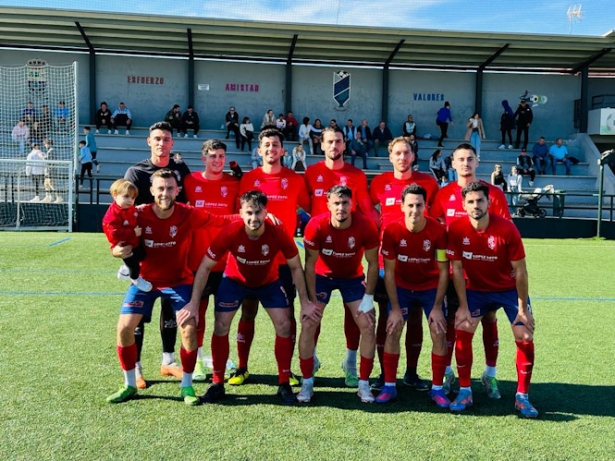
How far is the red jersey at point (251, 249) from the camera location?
14.1ft

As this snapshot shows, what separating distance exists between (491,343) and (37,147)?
1665 centimetres

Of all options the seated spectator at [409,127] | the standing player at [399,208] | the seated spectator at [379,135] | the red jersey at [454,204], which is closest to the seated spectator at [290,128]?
the seated spectator at [379,135]

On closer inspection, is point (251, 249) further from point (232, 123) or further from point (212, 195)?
point (232, 123)

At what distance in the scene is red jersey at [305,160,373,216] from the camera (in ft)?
16.5

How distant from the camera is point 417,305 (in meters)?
4.52

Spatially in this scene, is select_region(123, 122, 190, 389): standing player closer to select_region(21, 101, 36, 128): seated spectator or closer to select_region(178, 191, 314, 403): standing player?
select_region(178, 191, 314, 403): standing player

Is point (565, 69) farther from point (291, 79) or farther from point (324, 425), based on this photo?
point (324, 425)

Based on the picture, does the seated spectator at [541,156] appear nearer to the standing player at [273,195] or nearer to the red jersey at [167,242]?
the standing player at [273,195]

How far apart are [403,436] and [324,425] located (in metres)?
0.49

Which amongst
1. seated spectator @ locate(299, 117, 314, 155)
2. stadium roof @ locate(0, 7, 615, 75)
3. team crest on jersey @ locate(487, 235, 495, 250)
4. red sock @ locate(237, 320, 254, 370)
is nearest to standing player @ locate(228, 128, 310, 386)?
red sock @ locate(237, 320, 254, 370)

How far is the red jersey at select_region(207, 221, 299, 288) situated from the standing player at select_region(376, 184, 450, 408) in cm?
76

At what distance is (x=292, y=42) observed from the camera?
22203 millimetres

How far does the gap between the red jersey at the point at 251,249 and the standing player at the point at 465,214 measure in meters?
1.27

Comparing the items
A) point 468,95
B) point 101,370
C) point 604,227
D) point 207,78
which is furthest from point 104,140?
point 101,370
